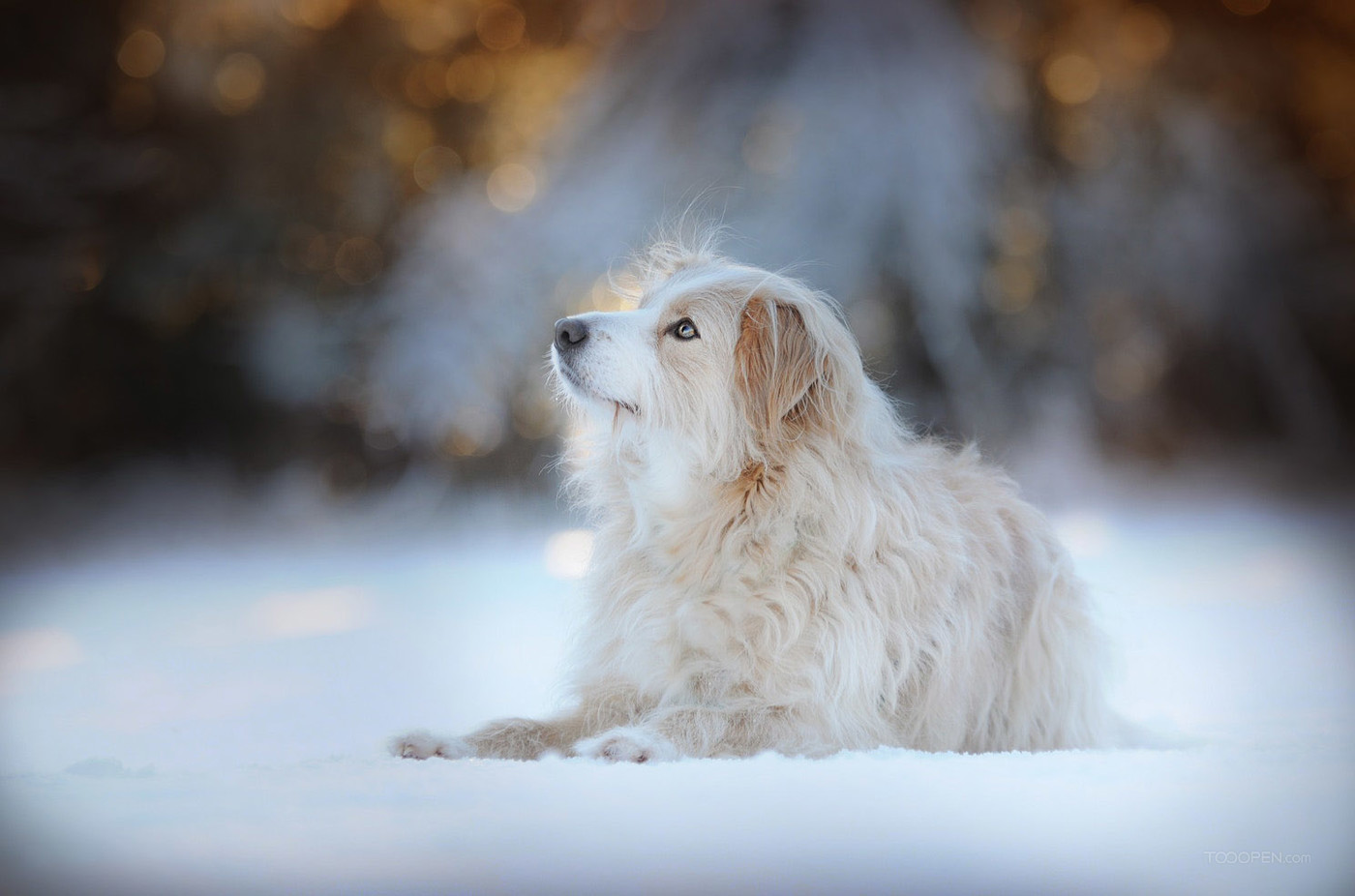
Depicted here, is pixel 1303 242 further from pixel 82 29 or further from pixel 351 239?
pixel 82 29

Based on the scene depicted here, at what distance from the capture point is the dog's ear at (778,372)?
1612mm

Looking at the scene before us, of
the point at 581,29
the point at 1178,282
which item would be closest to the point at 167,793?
the point at 581,29

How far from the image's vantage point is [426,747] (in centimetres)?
143

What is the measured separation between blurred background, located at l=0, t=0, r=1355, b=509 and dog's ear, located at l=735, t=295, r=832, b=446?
1.32 metres

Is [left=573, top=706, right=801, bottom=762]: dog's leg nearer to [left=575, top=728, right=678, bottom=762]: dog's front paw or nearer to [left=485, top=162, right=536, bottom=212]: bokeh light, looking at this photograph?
[left=575, top=728, right=678, bottom=762]: dog's front paw

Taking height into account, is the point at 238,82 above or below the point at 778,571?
above

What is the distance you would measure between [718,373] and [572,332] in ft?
0.78

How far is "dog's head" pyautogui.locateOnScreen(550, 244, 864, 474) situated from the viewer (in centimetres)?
161

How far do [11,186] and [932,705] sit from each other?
9.41 feet

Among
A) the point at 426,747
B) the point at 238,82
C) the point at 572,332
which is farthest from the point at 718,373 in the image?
the point at 238,82

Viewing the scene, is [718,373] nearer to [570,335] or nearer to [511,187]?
[570,335]

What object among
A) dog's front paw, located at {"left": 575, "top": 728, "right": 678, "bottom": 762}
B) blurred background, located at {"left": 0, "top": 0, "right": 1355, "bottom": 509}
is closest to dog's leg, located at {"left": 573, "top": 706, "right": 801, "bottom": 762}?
dog's front paw, located at {"left": 575, "top": 728, "right": 678, "bottom": 762}

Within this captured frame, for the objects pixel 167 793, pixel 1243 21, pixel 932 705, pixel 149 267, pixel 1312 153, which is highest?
pixel 1243 21

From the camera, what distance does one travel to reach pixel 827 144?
3.31m
